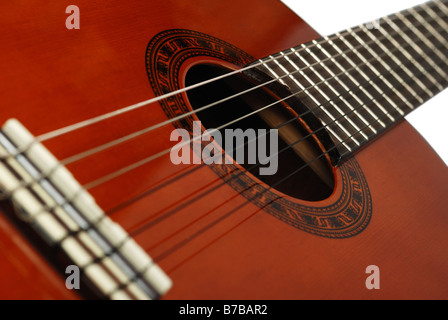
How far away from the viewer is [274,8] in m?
1.00

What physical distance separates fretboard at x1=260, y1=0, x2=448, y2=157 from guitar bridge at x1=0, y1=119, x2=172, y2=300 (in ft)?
1.59

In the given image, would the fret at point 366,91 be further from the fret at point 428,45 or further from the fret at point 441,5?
the fret at point 441,5

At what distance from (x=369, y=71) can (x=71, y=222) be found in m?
0.73

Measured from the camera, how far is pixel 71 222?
417 millimetres

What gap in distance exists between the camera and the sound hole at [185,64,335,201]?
80cm

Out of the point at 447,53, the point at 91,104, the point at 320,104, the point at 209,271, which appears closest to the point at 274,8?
the point at 320,104

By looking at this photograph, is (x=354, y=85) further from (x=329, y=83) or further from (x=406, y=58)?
(x=406, y=58)

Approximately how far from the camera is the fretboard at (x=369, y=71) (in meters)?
0.81

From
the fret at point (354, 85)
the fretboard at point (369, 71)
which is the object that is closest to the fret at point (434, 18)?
the fretboard at point (369, 71)

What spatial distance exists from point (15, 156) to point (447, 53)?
3.34 feet

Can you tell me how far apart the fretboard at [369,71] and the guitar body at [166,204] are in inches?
3.7

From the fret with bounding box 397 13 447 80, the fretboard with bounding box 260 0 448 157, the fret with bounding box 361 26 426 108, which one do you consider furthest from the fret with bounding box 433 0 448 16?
the fret with bounding box 361 26 426 108

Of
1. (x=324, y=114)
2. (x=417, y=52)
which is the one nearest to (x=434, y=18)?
(x=417, y=52)

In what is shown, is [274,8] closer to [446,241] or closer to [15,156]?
[446,241]
